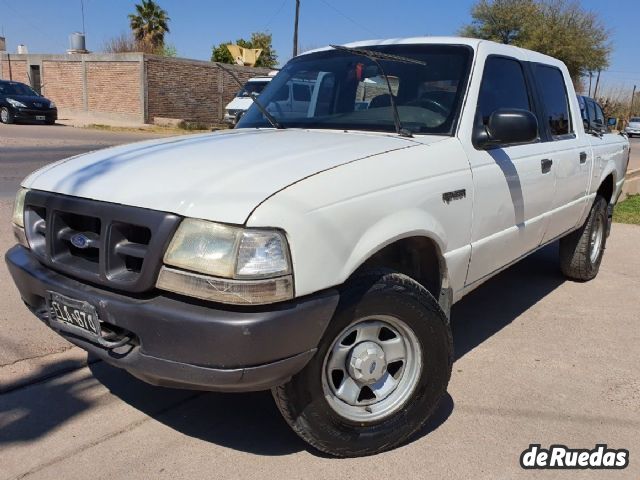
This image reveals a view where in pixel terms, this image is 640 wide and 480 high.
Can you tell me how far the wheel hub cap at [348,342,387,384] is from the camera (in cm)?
271

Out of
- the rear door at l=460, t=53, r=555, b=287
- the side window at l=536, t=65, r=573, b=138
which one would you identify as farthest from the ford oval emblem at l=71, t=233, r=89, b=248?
the side window at l=536, t=65, r=573, b=138

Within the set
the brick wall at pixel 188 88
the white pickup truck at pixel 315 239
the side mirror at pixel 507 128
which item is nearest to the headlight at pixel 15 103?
the brick wall at pixel 188 88

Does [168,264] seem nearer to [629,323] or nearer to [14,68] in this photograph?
[629,323]

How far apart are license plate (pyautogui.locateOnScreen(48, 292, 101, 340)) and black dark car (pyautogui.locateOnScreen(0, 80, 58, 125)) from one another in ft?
73.9

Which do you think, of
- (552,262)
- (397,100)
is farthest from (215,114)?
(397,100)

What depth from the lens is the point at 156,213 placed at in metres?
2.31

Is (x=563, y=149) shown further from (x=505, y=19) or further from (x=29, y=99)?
(x=505, y=19)

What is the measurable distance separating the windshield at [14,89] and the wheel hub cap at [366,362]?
23955 millimetres

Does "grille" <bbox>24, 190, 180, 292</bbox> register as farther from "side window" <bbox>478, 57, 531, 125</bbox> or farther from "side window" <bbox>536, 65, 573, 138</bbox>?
"side window" <bbox>536, 65, 573, 138</bbox>

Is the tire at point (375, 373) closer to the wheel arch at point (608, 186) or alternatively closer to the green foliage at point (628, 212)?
the wheel arch at point (608, 186)

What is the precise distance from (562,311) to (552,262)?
1716mm

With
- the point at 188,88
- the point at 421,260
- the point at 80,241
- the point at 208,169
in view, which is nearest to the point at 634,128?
the point at 188,88

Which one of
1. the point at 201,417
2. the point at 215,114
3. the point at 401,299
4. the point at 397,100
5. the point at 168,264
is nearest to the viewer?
the point at 168,264

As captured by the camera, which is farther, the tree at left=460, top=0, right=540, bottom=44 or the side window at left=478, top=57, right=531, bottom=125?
the tree at left=460, top=0, right=540, bottom=44
